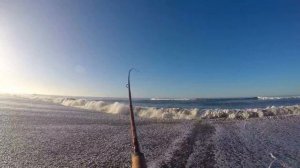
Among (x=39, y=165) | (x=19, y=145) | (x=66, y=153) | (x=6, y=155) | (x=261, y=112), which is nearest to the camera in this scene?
(x=39, y=165)

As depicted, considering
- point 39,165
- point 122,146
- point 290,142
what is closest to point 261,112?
point 290,142

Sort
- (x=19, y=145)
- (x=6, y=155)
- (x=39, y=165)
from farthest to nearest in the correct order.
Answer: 1. (x=19, y=145)
2. (x=6, y=155)
3. (x=39, y=165)

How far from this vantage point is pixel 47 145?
28.4 feet

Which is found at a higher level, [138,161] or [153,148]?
[138,161]

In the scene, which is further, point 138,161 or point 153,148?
point 153,148

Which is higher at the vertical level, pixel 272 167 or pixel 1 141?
pixel 1 141

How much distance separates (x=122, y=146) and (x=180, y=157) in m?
2.06

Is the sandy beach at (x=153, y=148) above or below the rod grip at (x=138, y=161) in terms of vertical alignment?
below

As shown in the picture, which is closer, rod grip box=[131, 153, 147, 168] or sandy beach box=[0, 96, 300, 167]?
rod grip box=[131, 153, 147, 168]

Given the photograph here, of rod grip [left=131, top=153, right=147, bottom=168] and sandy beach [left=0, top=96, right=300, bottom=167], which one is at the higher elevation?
rod grip [left=131, top=153, right=147, bottom=168]

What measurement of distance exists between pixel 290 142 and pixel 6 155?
8320mm

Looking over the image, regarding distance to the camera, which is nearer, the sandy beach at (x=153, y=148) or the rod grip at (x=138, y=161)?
the rod grip at (x=138, y=161)

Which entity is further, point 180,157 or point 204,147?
point 204,147

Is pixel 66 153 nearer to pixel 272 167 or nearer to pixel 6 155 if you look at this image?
pixel 6 155
